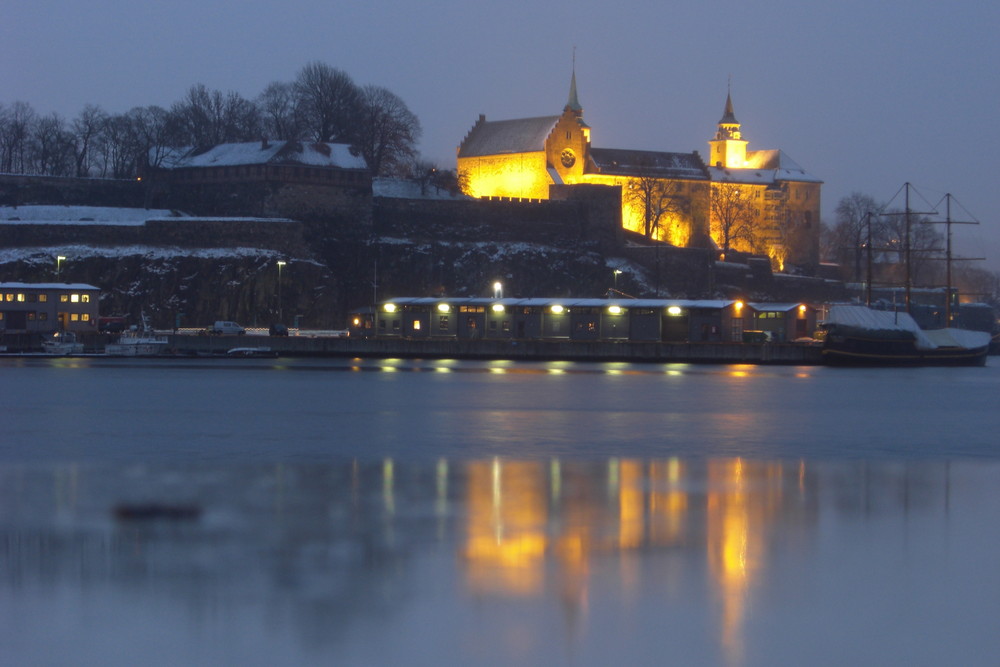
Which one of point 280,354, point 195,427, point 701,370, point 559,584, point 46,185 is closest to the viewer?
point 559,584

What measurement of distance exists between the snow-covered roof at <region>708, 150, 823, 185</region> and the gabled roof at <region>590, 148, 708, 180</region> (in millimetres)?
3172

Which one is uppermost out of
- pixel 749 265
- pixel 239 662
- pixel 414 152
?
pixel 414 152

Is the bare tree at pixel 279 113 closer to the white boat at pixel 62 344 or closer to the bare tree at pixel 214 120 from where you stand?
the bare tree at pixel 214 120

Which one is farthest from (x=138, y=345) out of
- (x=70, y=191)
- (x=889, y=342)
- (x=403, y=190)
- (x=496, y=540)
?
(x=496, y=540)

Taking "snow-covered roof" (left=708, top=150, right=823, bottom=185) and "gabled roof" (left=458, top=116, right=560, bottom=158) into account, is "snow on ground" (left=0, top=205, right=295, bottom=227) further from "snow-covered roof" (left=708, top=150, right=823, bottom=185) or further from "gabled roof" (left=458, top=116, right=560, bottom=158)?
"snow-covered roof" (left=708, top=150, right=823, bottom=185)

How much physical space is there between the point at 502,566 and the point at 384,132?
72.3 m

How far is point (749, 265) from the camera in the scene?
7862 centimetres

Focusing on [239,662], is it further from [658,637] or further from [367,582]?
[658,637]

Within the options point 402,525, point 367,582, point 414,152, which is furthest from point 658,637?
point 414,152

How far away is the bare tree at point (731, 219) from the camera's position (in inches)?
3531

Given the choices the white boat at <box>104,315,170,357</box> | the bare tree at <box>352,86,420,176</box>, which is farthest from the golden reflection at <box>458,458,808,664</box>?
the bare tree at <box>352,86,420,176</box>

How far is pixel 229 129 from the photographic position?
82250mm

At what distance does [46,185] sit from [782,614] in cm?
6290

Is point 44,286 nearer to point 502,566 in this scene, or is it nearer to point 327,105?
point 327,105
